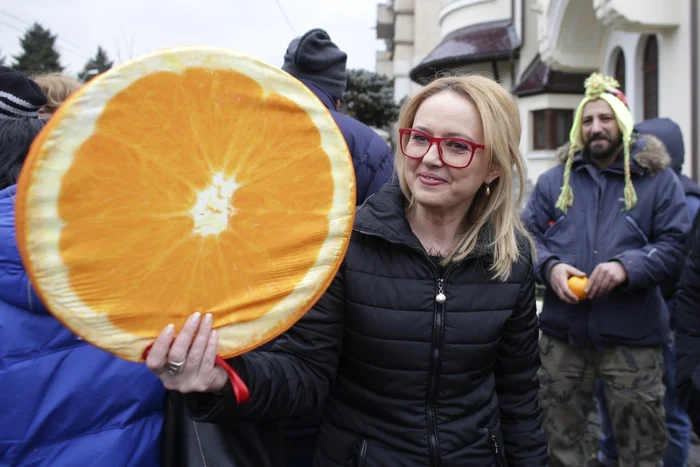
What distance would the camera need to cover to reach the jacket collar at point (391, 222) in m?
1.54

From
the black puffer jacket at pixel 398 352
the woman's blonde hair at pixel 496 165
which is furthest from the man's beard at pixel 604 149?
the black puffer jacket at pixel 398 352

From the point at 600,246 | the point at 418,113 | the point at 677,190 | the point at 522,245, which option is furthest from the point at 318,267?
the point at 677,190

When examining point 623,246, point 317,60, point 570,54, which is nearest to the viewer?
point 317,60

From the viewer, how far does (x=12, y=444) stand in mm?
1332

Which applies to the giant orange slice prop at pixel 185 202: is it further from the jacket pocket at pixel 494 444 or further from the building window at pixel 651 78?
the building window at pixel 651 78

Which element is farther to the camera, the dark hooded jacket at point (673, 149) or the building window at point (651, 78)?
the building window at point (651, 78)

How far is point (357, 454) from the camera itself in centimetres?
152

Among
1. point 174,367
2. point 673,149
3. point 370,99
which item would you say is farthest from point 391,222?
point 370,99

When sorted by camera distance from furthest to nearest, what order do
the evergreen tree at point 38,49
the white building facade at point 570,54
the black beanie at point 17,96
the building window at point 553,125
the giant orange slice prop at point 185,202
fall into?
the evergreen tree at point 38,49, the building window at point 553,125, the white building facade at point 570,54, the black beanie at point 17,96, the giant orange slice prop at point 185,202

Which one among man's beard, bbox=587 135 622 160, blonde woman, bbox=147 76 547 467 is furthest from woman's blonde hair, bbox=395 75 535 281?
man's beard, bbox=587 135 622 160

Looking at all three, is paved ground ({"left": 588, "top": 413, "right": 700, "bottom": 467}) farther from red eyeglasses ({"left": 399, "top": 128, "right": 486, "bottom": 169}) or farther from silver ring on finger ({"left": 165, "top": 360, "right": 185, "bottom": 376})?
silver ring on finger ({"left": 165, "top": 360, "right": 185, "bottom": 376})

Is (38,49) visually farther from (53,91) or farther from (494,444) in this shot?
(494,444)

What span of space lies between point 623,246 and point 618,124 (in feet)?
1.99

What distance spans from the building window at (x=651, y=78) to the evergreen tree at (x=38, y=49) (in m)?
43.7
